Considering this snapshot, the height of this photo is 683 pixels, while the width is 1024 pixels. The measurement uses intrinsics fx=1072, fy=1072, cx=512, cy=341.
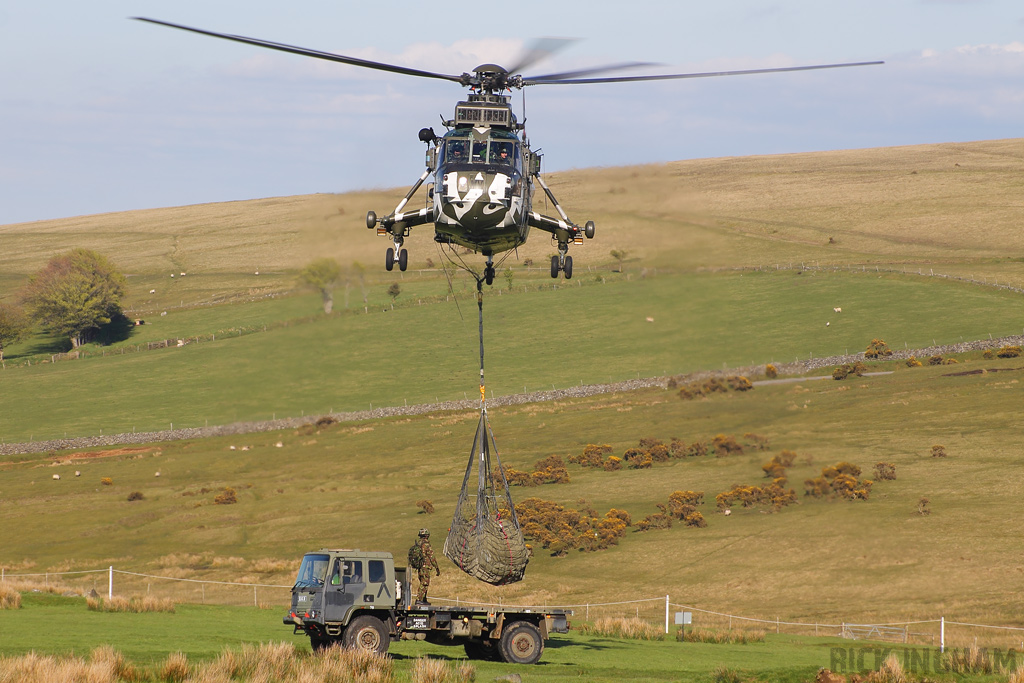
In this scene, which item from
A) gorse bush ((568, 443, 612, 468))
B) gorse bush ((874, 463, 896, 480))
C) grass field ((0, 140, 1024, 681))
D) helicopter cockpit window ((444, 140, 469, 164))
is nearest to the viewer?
helicopter cockpit window ((444, 140, 469, 164))

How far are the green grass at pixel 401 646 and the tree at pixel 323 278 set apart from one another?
11033mm

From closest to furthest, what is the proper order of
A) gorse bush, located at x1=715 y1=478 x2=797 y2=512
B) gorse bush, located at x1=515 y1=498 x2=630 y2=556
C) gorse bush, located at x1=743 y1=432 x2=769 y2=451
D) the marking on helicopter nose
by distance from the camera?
1. the marking on helicopter nose
2. gorse bush, located at x1=515 y1=498 x2=630 y2=556
3. gorse bush, located at x1=715 y1=478 x2=797 y2=512
4. gorse bush, located at x1=743 y1=432 x2=769 y2=451

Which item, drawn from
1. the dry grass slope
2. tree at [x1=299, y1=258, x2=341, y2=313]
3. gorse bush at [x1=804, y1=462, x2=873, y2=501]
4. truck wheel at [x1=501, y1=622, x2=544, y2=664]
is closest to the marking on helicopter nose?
tree at [x1=299, y1=258, x2=341, y2=313]

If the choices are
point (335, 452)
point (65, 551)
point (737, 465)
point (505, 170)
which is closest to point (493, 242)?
point (505, 170)

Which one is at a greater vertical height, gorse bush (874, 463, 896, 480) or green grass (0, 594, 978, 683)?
gorse bush (874, 463, 896, 480)

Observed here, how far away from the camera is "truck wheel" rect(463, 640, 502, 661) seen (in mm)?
28672

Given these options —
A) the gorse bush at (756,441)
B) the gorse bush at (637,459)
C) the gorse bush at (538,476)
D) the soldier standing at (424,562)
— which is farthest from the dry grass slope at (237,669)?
the gorse bush at (637,459)

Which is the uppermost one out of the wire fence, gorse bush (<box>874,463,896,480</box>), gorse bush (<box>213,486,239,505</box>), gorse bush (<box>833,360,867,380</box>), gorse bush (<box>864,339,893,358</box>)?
gorse bush (<box>864,339,893,358</box>)

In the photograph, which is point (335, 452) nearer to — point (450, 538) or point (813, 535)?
point (813, 535)

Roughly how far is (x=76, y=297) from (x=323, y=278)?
98.8 m

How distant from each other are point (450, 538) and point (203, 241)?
139679 mm

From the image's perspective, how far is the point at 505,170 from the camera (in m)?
27.0

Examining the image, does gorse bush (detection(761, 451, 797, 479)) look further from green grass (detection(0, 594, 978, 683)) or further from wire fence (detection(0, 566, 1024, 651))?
green grass (detection(0, 594, 978, 683))

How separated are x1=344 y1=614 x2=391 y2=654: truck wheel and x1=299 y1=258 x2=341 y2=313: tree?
12685mm
